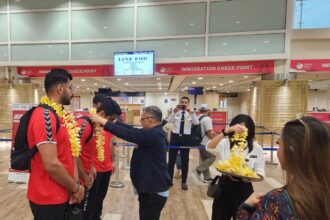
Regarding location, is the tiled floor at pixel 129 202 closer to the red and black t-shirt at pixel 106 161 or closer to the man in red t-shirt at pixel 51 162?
the red and black t-shirt at pixel 106 161

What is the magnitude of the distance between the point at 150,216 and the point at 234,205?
0.72 metres

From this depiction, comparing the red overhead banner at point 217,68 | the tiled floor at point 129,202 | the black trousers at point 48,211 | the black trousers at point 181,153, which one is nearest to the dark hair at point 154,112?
the black trousers at point 48,211

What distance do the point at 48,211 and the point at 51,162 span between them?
351 mm

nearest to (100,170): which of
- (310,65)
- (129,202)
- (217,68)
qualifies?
(129,202)

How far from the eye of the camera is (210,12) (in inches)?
266

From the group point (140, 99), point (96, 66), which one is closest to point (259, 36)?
point (96, 66)

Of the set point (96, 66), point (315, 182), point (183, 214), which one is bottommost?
point (183, 214)

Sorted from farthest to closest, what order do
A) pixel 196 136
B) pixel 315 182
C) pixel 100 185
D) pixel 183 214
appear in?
pixel 196 136 < pixel 183 214 < pixel 100 185 < pixel 315 182

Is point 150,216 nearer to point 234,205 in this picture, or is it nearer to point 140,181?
point 140,181

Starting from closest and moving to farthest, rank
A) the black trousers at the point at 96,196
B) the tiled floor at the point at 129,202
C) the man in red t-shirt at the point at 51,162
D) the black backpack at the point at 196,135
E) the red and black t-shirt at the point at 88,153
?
the man in red t-shirt at the point at 51,162
the red and black t-shirt at the point at 88,153
the black trousers at the point at 96,196
the tiled floor at the point at 129,202
the black backpack at the point at 196,135

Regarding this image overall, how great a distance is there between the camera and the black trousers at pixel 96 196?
2248 millimetres

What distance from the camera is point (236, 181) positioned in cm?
192

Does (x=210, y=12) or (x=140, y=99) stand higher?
(x=210, y=12)

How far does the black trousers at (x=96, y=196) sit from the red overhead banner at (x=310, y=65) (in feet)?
20.6
